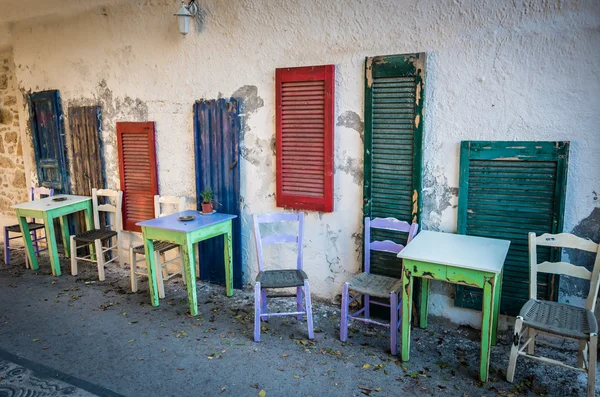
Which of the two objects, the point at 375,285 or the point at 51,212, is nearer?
the point at 375,285

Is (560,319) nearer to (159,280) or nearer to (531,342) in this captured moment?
(531,342)

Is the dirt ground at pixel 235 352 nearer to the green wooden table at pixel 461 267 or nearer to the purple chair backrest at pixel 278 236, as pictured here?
the green wooden table at pixel 461 267

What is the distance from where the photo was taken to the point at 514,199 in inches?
131

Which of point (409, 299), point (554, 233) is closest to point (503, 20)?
point (554, 233)

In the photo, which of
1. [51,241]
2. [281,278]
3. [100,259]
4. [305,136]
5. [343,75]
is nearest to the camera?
[281,278]

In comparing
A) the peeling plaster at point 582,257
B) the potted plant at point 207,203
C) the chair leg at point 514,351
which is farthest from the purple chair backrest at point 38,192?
the peeling plaster at point 582,257

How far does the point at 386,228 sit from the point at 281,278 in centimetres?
99

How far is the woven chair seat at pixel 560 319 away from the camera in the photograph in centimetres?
262

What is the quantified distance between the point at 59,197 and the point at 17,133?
1.67 m

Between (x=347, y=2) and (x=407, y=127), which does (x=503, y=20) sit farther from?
(x=347, y=2)

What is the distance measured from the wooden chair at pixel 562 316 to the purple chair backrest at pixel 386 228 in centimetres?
87

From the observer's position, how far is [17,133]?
638cm

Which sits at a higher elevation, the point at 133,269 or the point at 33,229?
the point at 33,229

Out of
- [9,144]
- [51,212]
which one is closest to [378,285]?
[51,212]
